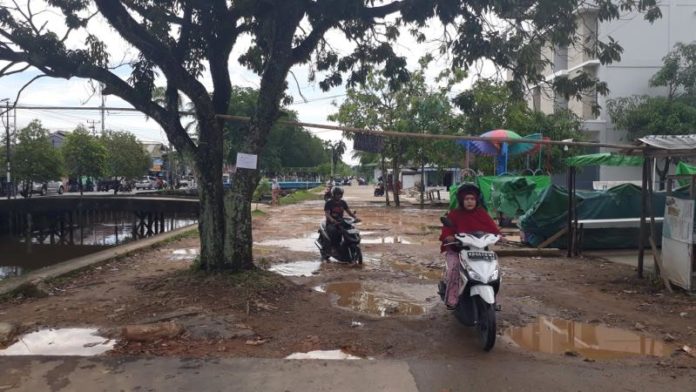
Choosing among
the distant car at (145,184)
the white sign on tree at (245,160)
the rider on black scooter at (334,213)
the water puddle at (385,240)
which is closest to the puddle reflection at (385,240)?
the water puddle at (385,240)

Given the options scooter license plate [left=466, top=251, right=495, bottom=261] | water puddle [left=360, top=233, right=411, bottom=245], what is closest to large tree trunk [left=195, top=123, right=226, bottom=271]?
scooter license plate [left=466, top=251, right=495, bottom=261]

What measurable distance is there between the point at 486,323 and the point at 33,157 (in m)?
38.1

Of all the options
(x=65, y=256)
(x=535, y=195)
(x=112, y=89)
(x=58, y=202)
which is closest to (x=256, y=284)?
(x=112, y=89)

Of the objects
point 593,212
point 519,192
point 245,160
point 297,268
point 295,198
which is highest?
point 245,160

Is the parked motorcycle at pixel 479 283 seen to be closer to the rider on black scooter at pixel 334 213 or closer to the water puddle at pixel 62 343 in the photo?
the water puddle at pixel 62 343

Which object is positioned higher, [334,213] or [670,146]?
[670,146]

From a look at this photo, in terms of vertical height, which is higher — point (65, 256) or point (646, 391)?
point (646, 391)

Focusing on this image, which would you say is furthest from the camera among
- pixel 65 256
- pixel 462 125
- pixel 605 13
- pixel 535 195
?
pixel 462 125

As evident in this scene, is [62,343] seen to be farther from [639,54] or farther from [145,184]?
[145,184]

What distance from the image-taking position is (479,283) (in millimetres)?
5180

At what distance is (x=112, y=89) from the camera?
25.7 feet

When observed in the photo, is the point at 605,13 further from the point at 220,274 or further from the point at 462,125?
the point at 462,125

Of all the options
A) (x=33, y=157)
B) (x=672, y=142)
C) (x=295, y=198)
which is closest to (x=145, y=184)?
(x=33, y=157)

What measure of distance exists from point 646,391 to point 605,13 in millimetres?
5658
